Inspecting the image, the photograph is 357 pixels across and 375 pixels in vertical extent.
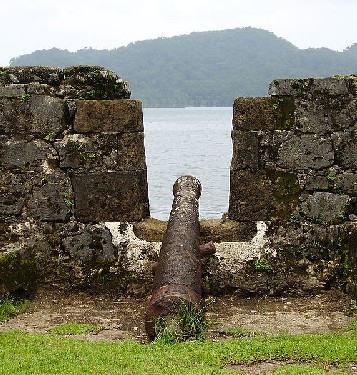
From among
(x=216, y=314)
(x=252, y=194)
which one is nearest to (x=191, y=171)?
(x=252, y=194)

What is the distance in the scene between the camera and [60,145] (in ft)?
24.7

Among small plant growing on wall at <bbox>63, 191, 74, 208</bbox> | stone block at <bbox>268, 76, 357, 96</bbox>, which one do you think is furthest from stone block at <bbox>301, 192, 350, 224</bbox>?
small plant growing on wall at <bbox>63, 191, 74, 208</bbox>

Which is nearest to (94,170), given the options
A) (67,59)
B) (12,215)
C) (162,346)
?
(12,215)

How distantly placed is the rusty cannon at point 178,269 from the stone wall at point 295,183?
2.61 feet

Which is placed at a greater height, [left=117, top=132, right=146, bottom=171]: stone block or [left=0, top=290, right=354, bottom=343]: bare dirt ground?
[left=117, top=132, right=146, bottom=171]: stone block

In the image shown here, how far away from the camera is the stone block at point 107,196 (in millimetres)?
7566

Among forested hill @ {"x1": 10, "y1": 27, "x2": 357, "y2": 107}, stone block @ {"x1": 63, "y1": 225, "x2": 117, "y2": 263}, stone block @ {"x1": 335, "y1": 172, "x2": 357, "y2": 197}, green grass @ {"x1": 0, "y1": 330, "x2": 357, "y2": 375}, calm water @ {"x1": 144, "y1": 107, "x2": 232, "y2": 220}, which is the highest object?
forested hill @ {"x1": 10, "y1": 27, "x2": 357, "y2": 107}

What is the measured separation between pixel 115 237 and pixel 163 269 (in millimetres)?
1906

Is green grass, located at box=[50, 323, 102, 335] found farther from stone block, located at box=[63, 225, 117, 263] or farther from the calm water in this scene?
the calm water

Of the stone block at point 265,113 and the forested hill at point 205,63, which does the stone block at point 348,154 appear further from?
the forested hill at point 205,63

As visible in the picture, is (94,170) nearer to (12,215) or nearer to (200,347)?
(12,215)

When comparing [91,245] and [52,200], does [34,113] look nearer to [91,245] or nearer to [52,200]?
[52,200]

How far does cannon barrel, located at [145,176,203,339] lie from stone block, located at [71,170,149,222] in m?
0.68

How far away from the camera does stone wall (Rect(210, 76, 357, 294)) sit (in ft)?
24.4
